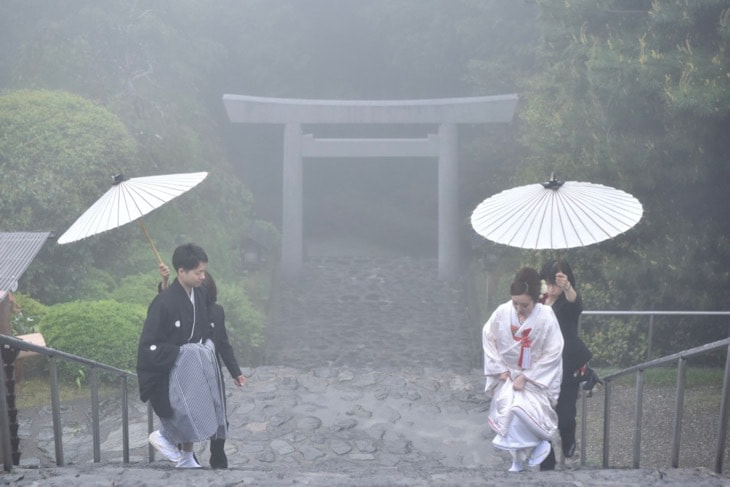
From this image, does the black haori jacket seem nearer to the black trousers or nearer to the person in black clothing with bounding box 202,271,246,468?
the person in black clothing with bounding box 202,271,246,468

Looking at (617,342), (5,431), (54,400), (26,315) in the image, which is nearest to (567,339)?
(54,400)

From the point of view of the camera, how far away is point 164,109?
19.9 meters

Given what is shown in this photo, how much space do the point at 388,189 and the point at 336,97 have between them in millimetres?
3344

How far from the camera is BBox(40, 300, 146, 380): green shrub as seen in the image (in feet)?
29.9

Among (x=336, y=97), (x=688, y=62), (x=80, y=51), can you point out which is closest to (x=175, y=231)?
(x=80, y=51)

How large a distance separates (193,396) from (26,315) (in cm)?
604

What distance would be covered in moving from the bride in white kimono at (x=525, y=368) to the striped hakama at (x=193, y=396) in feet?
5.44

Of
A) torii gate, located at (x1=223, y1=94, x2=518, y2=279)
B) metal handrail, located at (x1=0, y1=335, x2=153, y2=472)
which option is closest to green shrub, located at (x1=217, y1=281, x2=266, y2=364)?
torii gate, located at (x1=223, y1=94, x2=518, y2=279)

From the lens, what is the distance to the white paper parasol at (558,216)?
5062 millimetres

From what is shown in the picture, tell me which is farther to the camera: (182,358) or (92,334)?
(92,334)

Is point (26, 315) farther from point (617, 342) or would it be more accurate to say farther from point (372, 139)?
point (372, 139)

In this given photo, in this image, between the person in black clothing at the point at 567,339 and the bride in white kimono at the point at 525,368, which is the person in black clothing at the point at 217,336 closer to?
the bride in white kimono at the point at 525,368

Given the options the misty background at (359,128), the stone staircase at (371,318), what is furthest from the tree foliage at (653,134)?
the stone staircase at (371,318)

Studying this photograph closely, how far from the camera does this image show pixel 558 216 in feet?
17.0
